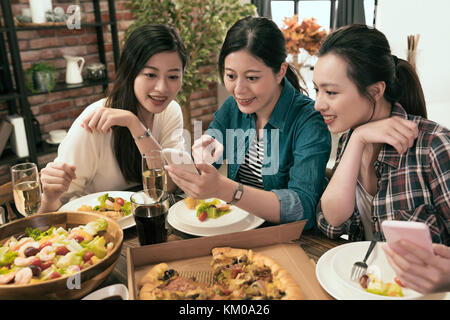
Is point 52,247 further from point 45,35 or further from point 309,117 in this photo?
point 45,35

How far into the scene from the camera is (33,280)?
0.88 metres

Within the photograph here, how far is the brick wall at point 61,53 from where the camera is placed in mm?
3324

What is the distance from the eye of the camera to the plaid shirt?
116 centimetres

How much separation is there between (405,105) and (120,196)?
1.07 m

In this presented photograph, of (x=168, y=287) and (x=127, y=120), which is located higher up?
(x=127, y=120)

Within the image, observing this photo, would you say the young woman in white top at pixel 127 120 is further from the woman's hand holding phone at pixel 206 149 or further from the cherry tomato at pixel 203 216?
the cherry tomato at pixel 203 216

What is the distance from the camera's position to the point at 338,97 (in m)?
1.26

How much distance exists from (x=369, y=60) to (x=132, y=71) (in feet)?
3.36

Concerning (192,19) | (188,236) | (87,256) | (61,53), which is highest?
(192,19)

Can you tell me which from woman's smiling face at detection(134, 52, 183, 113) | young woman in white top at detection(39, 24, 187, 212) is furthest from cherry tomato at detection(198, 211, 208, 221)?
woman's smiling face at detection(134, 52, 183, 113)

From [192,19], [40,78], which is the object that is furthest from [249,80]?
[40,78]

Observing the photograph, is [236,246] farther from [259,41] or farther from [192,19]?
[192,19]

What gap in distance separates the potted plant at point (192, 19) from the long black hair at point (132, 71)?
176 centimetres
